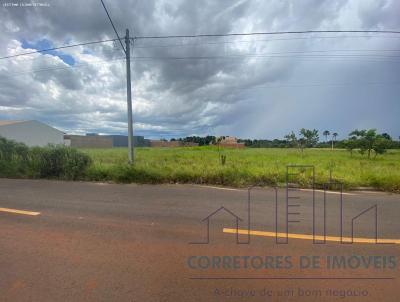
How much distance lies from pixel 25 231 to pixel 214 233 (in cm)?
294

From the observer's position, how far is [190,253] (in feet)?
11.5

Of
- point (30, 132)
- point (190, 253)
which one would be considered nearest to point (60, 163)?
point (190, 253)

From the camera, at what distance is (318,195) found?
7.21 metres

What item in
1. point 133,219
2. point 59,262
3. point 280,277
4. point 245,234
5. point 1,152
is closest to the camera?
point 280,277

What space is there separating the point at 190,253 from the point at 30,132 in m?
56.2

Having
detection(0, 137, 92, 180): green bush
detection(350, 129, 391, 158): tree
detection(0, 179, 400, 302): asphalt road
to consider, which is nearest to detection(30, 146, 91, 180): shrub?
detection(0, 137, 92, 180): green bush

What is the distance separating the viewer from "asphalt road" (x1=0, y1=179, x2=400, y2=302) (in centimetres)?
269

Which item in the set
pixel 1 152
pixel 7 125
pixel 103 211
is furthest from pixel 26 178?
pixel 7 125

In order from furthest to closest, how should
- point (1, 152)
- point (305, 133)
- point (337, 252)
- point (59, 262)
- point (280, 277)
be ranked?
point (305, 133), point (1, 152), point (337, 252), point (59, 262), point (280, 277)

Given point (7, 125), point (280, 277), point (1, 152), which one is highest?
point (7, 125)

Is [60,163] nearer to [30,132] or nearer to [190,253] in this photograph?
[190,253]

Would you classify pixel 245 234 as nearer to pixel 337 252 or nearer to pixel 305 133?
pixel 337 252

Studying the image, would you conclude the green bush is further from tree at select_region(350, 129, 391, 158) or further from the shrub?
tree at select_region(350, 129, 391, 158)

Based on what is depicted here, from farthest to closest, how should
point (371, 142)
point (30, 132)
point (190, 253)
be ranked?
point (30, 132) → point (371, 142) → point (190, 253)
